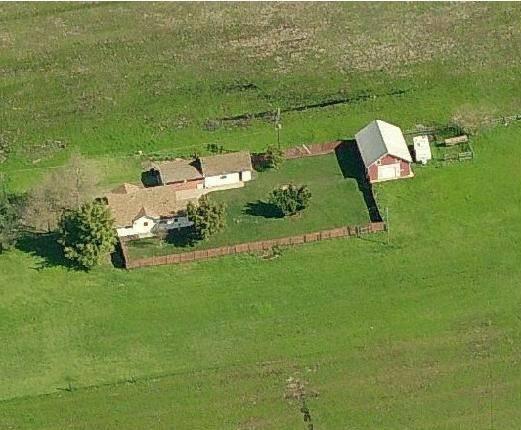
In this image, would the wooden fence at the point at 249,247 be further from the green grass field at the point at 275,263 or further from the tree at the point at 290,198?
the tree at the point at 290,198

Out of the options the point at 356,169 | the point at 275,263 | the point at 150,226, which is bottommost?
the point at 275,263

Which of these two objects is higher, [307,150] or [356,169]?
[307,150]

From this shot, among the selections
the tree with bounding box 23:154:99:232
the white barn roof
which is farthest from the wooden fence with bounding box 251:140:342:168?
the tree with bounding box 23:154:99:232

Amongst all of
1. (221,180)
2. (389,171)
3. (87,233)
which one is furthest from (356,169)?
(87,233)

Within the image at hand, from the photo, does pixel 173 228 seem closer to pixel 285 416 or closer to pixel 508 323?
pixel 285 416

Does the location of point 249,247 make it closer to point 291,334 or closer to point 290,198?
point 290,198

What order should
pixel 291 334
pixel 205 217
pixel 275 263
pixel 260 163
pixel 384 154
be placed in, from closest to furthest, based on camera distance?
pixel 291 334
pixel 275 263
pixel 205 217
pixel 384 154
pixel 260 163

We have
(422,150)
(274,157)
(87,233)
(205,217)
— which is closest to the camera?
(87,233)

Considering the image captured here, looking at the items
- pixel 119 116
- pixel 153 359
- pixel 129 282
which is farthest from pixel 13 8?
pixel 153 359
